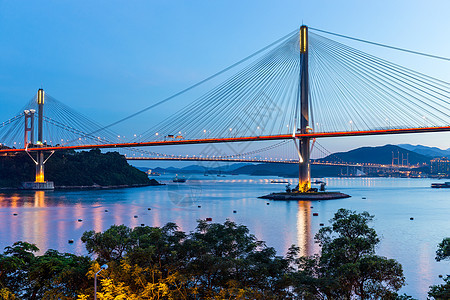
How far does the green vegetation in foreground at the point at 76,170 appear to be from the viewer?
7938cm

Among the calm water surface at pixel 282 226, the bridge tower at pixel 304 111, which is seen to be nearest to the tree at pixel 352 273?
the calm water surface at pixel 282 226

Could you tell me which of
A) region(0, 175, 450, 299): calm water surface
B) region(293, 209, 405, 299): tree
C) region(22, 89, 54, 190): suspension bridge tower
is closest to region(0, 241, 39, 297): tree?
region(293, 209, 405, 299): tree

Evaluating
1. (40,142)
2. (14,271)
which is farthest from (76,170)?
(14,271)

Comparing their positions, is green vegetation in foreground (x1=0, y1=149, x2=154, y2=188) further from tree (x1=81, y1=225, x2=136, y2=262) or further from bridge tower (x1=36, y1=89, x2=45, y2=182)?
tree (x1=81, y1=225, x2=136, y2=262)

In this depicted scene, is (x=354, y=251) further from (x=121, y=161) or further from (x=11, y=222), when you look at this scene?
(x=121, y=161)

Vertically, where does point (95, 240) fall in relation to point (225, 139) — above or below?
below

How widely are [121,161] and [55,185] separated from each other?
2209 cm

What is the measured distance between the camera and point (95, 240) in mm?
10859

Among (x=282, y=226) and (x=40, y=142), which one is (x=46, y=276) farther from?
(x=40, y=142)

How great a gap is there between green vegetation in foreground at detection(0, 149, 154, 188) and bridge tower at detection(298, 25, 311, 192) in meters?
44.9

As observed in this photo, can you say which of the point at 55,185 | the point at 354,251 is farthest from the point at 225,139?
the point at 55,185

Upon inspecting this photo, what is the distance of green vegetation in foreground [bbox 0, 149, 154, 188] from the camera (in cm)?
7938

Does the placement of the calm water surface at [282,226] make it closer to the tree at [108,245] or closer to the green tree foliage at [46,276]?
the tree at [108,245]

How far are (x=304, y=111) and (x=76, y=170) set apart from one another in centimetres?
6215
